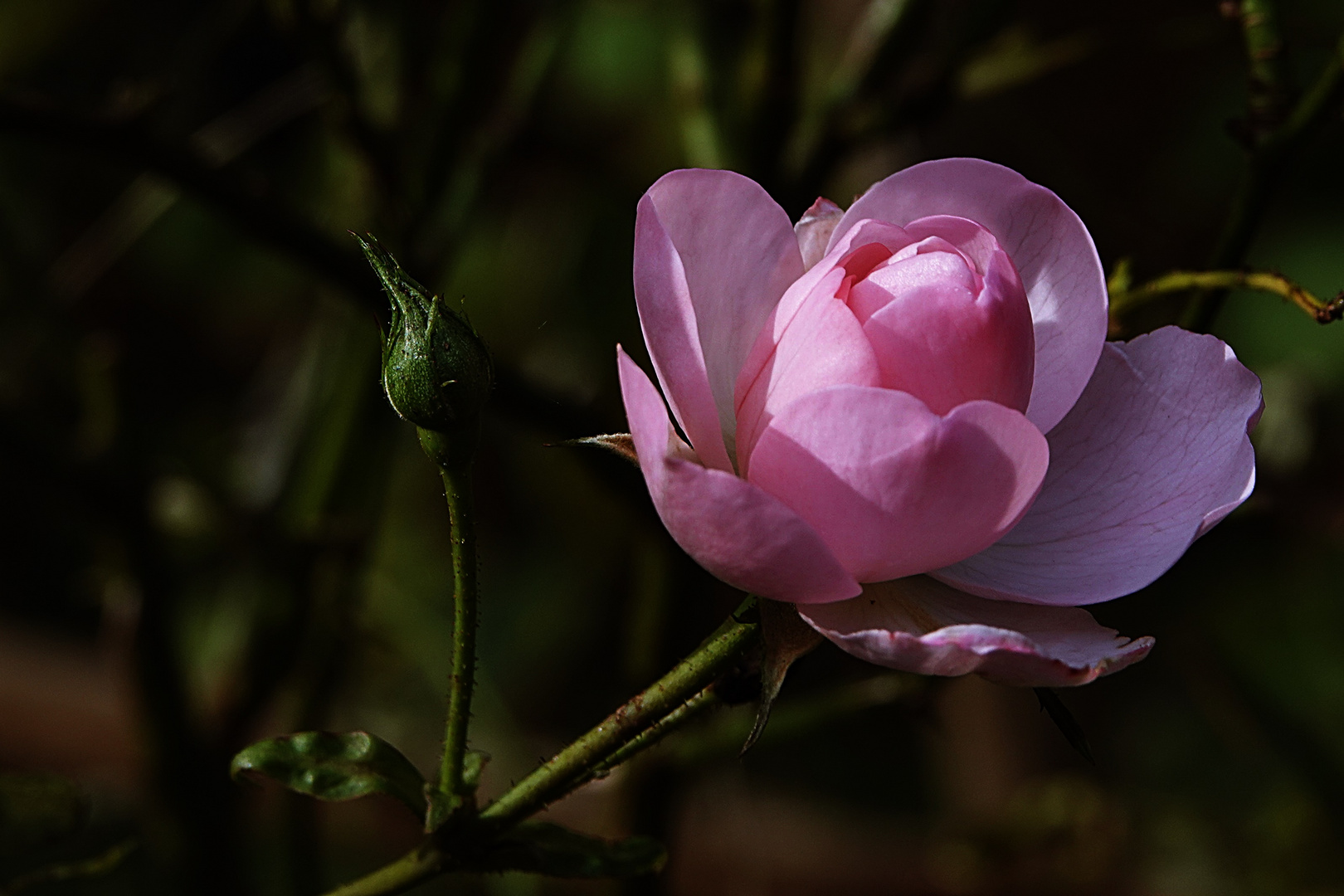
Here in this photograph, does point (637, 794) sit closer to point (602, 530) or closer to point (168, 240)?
point (602, 530)

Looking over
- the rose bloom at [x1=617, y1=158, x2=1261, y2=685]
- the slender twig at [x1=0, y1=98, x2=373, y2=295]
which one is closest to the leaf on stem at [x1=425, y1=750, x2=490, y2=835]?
the rose bloom at [x1=617, y1=158, x2=1261, y2=685]

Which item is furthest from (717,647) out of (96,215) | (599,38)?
(96,215)

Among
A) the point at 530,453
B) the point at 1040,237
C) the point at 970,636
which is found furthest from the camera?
the point at 530,453

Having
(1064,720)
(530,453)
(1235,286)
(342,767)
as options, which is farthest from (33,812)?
(530,453)

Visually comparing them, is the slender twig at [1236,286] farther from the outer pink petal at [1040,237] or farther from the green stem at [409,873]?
the green stem at [409,873]

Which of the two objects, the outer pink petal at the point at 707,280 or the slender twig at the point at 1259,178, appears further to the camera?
the slender twig at the point at 1259,178

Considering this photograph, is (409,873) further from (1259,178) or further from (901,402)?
(1259,178)

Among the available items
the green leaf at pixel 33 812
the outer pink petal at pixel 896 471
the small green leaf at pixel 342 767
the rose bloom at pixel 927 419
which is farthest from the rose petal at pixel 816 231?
the green leaf at pixel 33 812
